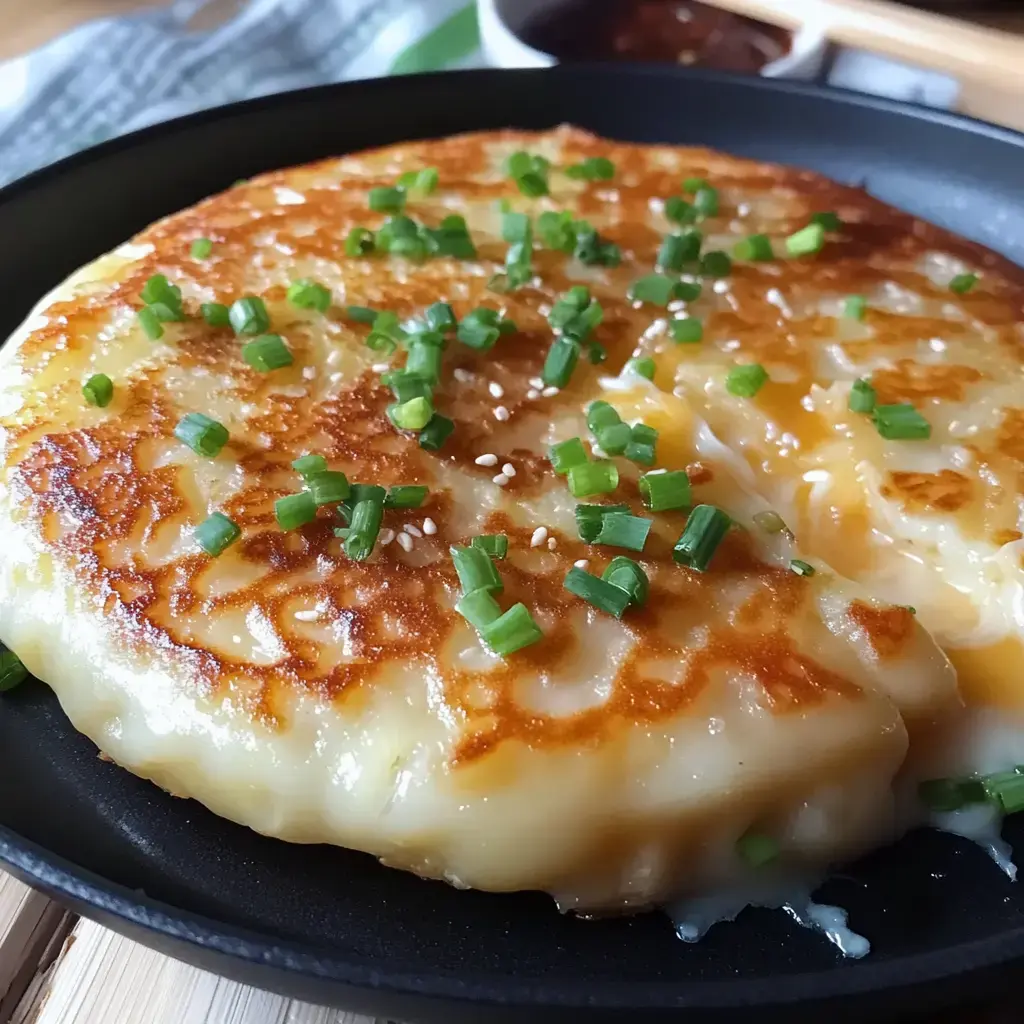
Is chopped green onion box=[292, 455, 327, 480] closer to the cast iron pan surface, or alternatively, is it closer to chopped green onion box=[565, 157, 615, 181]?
the cast iron pan surface

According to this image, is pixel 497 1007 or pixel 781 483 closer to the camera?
pixel 497 1007

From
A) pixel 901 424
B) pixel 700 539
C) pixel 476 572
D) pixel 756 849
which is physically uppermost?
pixel 476 572

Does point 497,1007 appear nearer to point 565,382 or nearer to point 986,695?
point 986,695

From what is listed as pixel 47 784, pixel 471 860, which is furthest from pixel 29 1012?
pixel 471 860

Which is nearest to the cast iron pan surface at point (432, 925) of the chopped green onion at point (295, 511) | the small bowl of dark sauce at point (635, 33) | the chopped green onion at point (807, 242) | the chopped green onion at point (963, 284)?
the chopped green onion at point (295, 511)

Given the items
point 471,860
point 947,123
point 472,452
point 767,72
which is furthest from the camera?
point 767,72

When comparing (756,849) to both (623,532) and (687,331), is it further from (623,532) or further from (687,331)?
(687,331)

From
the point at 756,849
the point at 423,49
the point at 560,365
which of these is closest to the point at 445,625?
the point at 756,849

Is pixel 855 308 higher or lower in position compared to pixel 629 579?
lower
